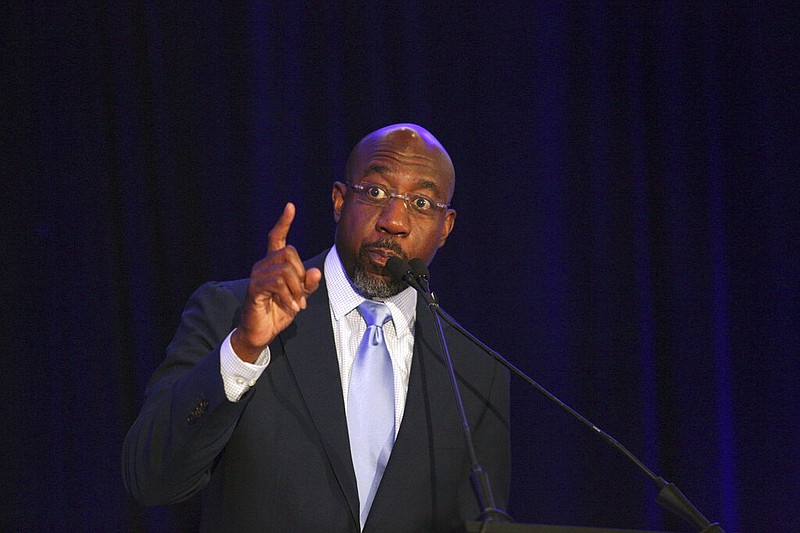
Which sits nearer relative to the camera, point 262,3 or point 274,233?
point 274,233

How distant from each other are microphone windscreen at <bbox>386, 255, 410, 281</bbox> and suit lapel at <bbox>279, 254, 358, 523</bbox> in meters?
0.27

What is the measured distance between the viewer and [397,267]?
2193 mm

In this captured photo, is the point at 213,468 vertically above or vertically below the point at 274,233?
below

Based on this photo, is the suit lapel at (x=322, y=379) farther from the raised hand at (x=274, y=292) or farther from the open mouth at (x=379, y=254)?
the raised hand at (x=274, y=292)

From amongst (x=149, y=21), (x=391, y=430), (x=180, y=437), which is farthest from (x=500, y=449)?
(x=149, y=21)

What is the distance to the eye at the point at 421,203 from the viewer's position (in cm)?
251

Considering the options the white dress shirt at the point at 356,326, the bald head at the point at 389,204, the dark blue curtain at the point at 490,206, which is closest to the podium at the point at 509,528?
the white dress shirt at the point at 356,326

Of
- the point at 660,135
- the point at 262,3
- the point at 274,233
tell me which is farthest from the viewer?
the point at 660,135

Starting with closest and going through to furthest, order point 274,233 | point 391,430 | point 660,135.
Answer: point 274,233, point 391,430, point 660,135

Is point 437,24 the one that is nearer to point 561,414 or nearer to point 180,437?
point 561,414

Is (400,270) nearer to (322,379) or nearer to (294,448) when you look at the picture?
(322,379)

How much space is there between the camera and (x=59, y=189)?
3.13m

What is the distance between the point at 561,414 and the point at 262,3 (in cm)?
191

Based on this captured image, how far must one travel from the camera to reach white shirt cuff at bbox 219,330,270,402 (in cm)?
184
